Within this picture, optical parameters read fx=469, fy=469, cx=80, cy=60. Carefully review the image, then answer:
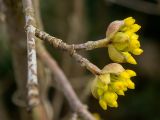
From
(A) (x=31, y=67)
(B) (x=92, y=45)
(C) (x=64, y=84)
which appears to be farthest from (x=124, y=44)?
(C) (x=64, y=84)

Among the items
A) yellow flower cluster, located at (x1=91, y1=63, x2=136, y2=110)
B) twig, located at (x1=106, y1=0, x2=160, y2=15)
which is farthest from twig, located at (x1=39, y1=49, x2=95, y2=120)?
twig, located at (x1=106, y1=0, x2=160, y2=15)

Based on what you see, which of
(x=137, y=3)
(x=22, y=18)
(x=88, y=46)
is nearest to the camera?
(x=88, y=46)

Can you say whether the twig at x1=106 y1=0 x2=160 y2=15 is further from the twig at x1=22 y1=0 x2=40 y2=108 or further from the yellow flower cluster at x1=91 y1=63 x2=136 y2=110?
the twig at x1=22 y1=0 x2=40 y2=108

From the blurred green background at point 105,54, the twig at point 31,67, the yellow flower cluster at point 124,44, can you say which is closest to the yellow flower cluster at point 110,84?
the yellow flower cluster at point 124,44

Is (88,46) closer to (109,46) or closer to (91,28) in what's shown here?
(109,46)

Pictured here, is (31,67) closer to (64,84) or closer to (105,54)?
(64,84)

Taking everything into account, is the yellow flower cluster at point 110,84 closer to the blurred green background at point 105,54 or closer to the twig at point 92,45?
the twig at point 92,45

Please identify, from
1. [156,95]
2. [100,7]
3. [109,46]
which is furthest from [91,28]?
[109,46]
